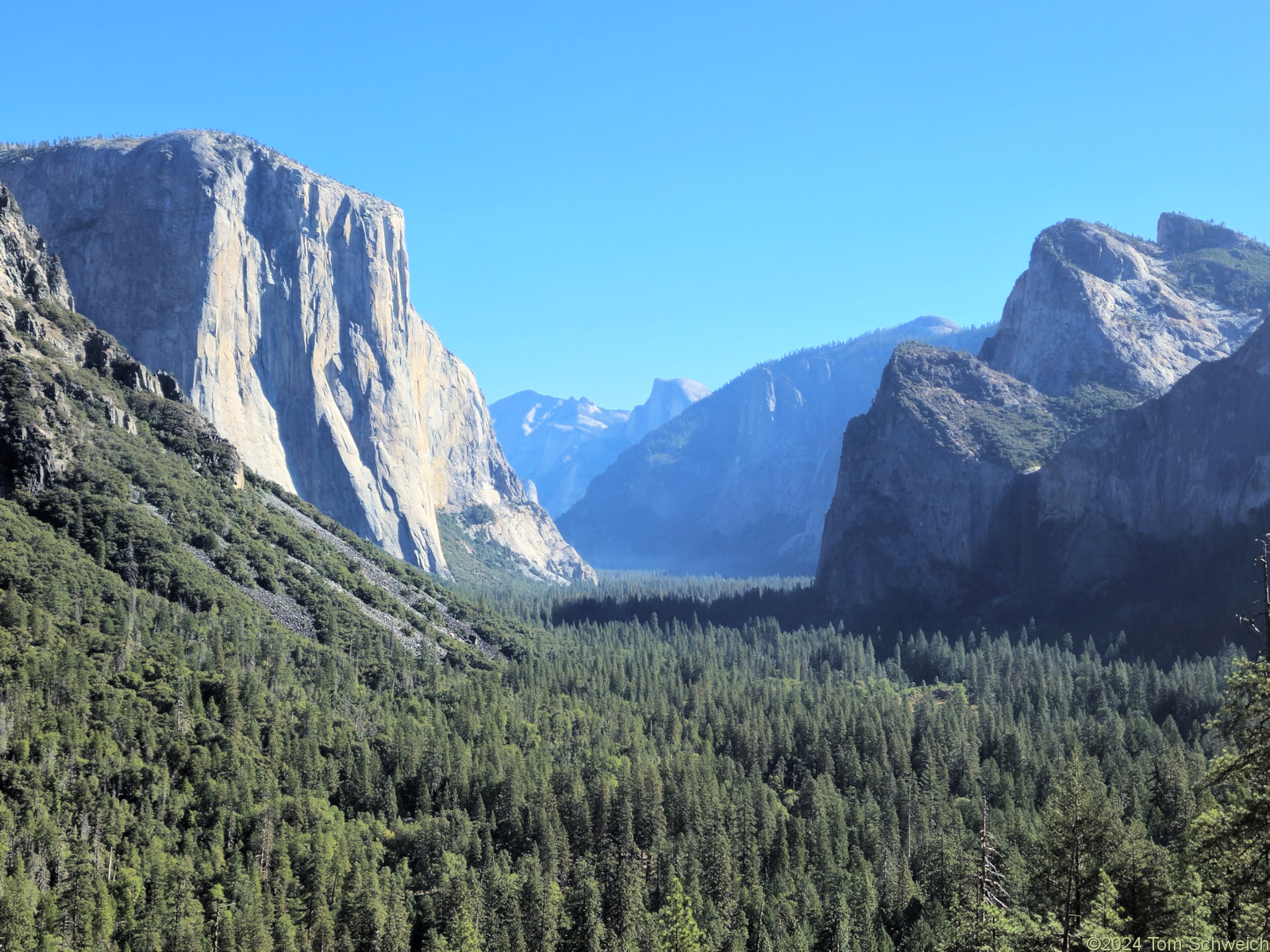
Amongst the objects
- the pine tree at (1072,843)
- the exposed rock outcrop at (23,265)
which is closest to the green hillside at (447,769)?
the pine tree at (1072,843)

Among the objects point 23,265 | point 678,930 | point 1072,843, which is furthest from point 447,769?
point 23,265

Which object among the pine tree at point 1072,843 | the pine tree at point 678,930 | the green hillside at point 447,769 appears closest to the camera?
the pine tree at point 1072,843

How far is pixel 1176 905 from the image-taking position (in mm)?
42500

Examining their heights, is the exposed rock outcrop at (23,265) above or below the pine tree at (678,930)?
above

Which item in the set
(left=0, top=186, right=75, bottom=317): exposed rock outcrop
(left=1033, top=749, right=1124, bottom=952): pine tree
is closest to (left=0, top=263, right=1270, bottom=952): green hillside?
(left=1033, top=749, right=1124, bottom=952): pine tree

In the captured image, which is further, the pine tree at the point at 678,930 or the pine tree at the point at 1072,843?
the pine tree at the point at 678,930

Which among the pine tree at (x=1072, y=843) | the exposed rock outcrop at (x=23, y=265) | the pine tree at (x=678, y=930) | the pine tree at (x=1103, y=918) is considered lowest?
the pine tree at (x=678, y=930)

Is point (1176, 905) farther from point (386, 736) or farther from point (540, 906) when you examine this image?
point (386, 736)

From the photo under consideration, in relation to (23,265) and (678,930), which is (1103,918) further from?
(23,265)

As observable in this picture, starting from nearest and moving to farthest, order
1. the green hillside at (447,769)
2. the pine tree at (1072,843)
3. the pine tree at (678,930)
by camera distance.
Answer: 1. the pine tree at (1072,843)
2. the pine tree at (678,930)
3. the green hillside at (447,769)

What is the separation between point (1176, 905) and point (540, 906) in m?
48.0

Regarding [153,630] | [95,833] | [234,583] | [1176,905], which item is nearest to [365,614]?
[234,583]

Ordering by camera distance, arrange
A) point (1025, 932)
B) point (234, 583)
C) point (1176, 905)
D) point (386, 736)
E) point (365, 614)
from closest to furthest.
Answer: point (1025, 932) → point (1176, 905) → point (386, 736) → point (234, 583) → point (365, 614)

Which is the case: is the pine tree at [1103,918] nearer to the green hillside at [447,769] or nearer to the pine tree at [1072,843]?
the green hillside at [447,769]
